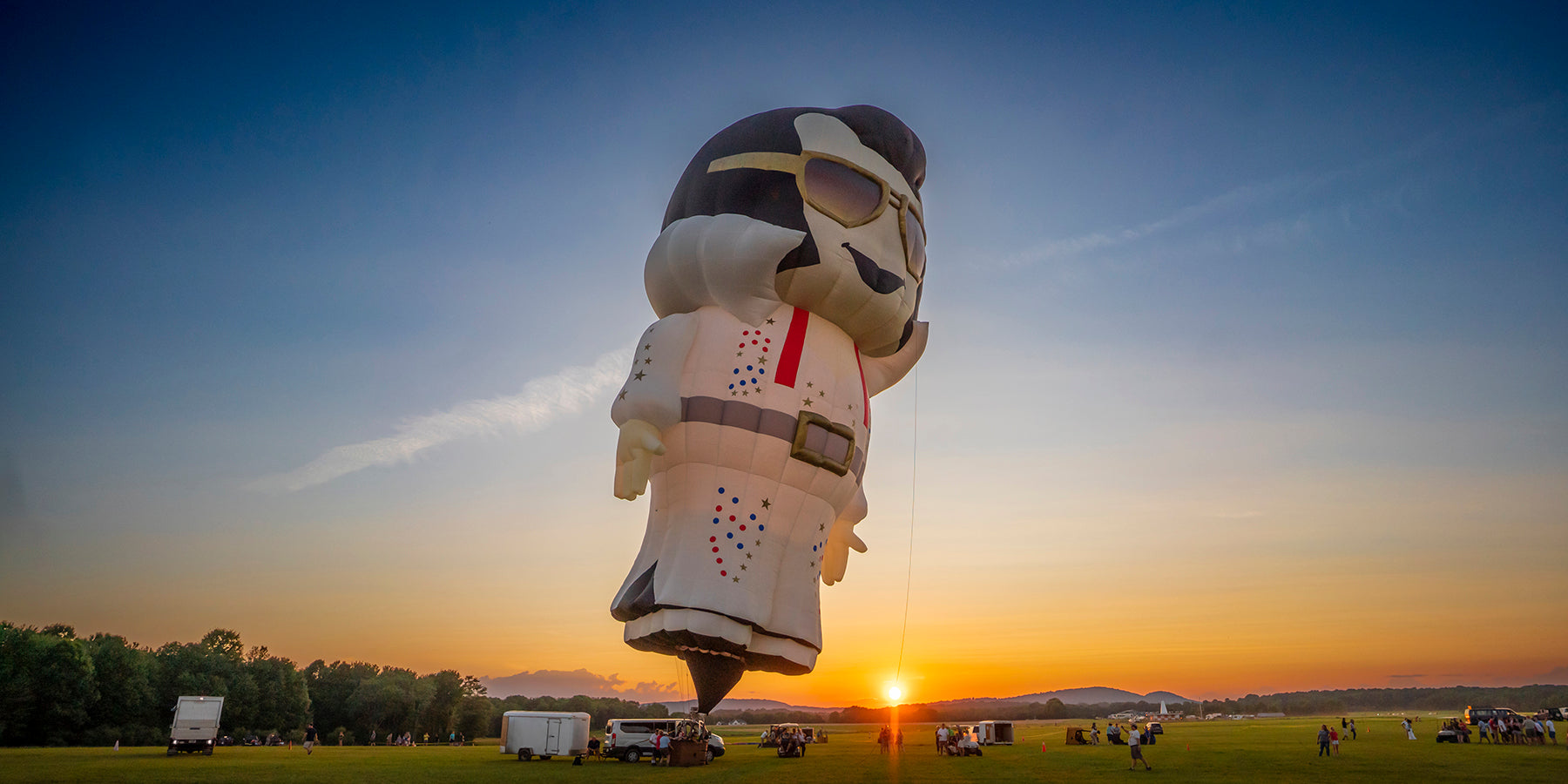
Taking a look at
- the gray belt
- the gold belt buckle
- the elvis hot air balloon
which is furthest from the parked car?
the gray belt

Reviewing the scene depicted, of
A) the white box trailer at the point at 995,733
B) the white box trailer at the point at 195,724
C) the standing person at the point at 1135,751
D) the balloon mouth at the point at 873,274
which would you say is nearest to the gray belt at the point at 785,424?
the balloon mouth at the point at 873,274

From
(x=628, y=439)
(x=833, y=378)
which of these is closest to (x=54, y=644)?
(x=628, y=439)

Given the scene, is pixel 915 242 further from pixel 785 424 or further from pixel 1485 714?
pixel 1485 714

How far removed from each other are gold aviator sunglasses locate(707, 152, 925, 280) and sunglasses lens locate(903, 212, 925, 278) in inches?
19.1

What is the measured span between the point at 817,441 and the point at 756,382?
118 centimetres

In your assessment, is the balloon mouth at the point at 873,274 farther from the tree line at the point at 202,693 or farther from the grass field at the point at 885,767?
the tree line at the point at 202,693

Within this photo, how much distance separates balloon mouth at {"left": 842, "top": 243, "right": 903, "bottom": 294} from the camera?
12.4 m

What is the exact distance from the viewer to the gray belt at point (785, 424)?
1160 centimetres

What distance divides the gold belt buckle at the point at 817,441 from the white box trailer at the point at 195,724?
1550cm

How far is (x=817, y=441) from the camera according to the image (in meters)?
12.0

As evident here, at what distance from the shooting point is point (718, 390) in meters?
11.7

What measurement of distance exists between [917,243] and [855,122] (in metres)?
2.06

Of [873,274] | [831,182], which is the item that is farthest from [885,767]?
[831,182]

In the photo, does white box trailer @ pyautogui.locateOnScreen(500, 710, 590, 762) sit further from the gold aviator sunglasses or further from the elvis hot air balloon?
the gold aviator sunglasses
